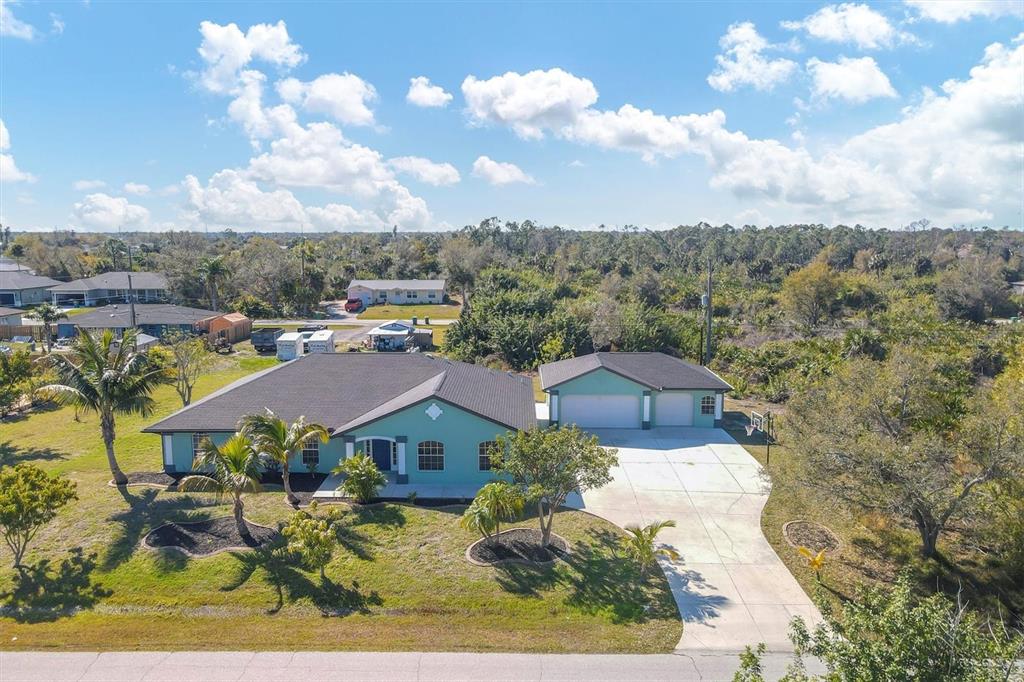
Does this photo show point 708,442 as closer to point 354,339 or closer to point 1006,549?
point 1006,549

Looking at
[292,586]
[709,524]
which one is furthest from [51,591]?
[709,524]

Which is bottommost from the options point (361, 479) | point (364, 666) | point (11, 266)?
point (364, 666)

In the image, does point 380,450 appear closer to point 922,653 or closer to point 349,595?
point 349,595

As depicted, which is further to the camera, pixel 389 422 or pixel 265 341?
pixel 265 341

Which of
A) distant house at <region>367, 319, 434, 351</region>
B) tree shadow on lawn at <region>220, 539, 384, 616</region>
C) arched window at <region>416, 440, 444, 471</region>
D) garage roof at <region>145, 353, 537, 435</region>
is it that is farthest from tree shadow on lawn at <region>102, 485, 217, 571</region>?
distant house at <region>367, 319, 434, 351</region>

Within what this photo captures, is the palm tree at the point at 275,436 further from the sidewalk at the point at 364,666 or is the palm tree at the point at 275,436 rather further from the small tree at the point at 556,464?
the small tree at the point at 556,464

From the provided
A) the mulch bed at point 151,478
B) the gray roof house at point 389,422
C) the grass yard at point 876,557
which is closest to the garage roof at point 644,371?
the gray roof house at point 389,422

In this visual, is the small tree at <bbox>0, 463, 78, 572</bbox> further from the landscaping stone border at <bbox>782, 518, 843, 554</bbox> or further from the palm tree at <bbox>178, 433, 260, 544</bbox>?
the landscaping stone border at <bbox>782, 518, 843, 554</bbox>
